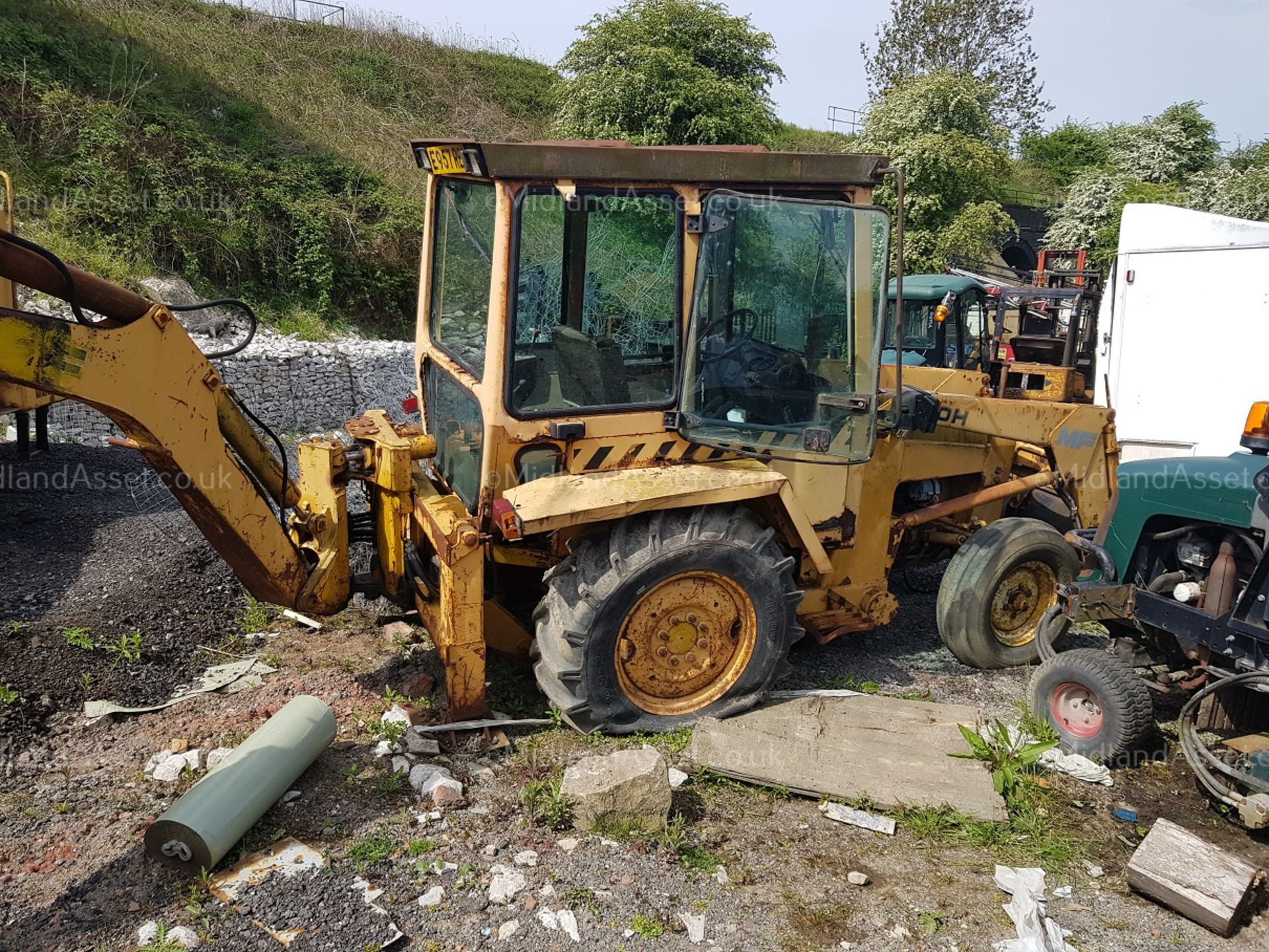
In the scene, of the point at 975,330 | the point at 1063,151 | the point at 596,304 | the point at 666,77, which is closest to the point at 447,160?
the point at 596,304

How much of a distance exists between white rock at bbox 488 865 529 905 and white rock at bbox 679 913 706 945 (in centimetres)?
55

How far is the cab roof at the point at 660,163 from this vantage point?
11.8 ft

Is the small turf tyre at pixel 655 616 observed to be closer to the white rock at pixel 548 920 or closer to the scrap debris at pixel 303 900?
the white rock at pixel 548 920

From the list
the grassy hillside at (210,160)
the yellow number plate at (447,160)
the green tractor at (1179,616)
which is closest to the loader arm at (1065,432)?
the green tractor at (1179,616)

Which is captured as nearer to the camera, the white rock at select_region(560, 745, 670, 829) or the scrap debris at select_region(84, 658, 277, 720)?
the white rock at select_region(560, 745, 670, 829)

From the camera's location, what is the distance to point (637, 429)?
407cm

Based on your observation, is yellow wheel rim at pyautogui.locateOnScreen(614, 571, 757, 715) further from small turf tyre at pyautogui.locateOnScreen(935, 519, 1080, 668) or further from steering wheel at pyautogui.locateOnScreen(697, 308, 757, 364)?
small turf tyre at pyautogui.locateOnScreen(935, 519, 1080, 668)

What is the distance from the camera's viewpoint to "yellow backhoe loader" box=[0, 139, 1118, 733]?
3.72 metres

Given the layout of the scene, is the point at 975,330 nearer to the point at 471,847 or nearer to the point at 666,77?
the point at 666,77

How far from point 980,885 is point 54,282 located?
12.9 ft

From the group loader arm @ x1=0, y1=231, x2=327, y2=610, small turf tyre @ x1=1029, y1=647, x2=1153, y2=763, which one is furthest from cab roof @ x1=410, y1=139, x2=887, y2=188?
small turf tyre @ x1=1029, y1=647, x2=1153, y2=763

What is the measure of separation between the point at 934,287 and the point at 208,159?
10044 millimetres

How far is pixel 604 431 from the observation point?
13.1 ft

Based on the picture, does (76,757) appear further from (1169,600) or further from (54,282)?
(1169,600)
